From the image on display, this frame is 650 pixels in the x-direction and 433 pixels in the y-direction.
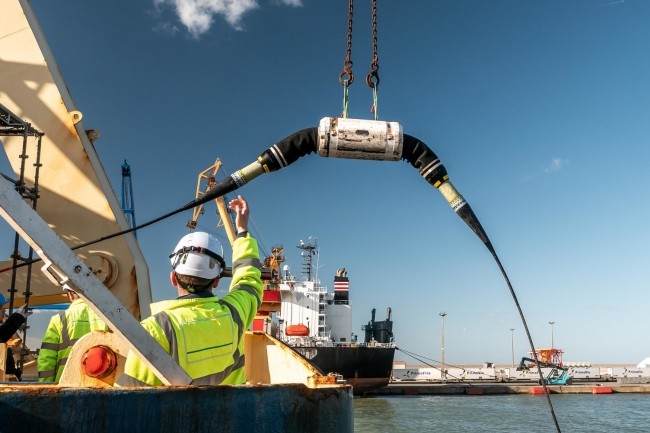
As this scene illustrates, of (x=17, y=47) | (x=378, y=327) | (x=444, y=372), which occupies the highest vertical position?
(x=17, y=47)

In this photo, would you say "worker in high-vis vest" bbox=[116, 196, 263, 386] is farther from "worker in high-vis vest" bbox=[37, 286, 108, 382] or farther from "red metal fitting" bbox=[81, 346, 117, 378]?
"worker in high-vis vest" bbox=[37, 286, 108, 382]

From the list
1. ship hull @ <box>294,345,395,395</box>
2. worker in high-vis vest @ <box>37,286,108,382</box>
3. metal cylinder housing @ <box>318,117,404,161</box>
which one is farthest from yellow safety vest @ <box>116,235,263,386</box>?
ship hull @ <box>294,345,395,395</box>

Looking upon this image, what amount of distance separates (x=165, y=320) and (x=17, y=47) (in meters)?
4.81

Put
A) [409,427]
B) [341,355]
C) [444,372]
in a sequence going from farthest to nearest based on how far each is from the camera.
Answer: [444,372] → [341,355] → [409,427]

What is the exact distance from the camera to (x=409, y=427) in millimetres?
22812

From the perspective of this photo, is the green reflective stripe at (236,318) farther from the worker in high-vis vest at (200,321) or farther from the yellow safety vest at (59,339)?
the yellow safety vest at (59,339)

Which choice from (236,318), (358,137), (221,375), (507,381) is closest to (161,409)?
(221,375)

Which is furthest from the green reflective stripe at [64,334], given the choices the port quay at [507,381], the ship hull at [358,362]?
the port quay at [507,381]

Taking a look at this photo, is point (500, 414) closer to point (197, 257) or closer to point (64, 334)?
point (64, 334)

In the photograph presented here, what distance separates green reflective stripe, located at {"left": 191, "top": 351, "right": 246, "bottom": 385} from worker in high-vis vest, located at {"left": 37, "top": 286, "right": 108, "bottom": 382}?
1.38 meters

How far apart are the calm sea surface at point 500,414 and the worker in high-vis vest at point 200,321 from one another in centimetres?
2047

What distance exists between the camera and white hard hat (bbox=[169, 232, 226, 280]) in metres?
2.29

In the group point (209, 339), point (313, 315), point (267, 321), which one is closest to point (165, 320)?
point (209, 339)

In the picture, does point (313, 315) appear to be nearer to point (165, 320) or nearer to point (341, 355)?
point (341, 355)
